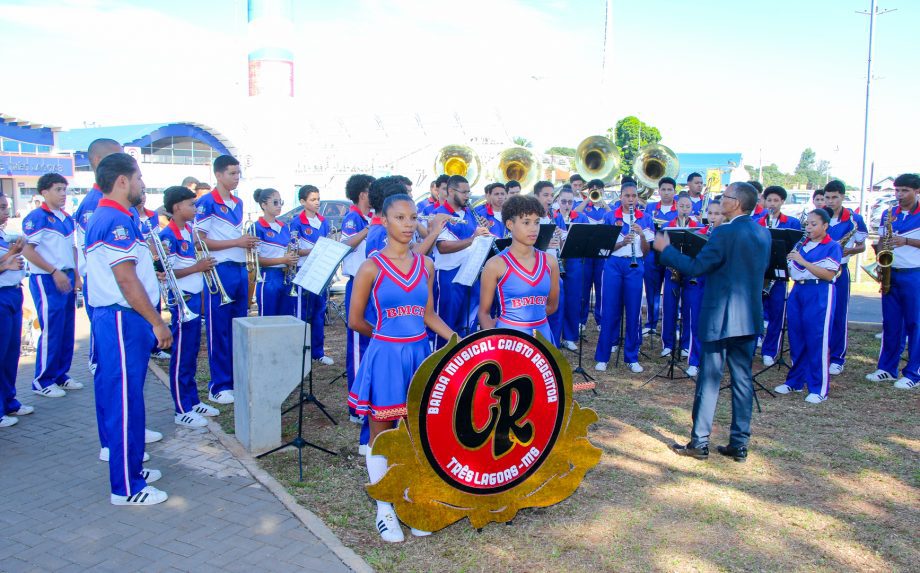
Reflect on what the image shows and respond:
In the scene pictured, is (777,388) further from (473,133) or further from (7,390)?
(473,133)

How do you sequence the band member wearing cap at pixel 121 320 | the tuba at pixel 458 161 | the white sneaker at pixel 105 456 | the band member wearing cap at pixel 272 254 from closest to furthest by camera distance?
the band member wearing cap at pixel 121 320 → the white sneaker at pixel 105 456 → the band member wearing cap at pixel 272 254 → the tuba at pixel 458 161

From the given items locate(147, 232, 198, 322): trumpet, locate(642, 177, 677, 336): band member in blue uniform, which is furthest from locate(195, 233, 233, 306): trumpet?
locate(642, 177, 677, 336): band member in blue uniform

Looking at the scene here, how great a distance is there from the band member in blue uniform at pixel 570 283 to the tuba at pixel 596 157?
3312 mm

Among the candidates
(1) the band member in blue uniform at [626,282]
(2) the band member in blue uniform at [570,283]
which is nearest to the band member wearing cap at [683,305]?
(1) the band member in blue uniform at [626,282]

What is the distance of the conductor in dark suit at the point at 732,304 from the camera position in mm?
5328

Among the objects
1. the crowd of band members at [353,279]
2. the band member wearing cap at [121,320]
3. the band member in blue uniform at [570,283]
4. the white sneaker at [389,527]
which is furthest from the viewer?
the band member in blue uniform at [570,283]

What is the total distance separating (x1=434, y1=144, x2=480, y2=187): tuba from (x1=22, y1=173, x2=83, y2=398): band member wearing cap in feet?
23.2

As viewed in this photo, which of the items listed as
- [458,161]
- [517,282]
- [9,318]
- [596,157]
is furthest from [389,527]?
[596,157]

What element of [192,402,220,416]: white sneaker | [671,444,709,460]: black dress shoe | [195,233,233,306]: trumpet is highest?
[195,233,233,306]: trumpet

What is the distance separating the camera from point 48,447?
5676mm

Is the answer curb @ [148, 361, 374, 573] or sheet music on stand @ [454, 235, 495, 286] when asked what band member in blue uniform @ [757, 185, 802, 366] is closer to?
sheet music on stand @ [454, 235, 495, 286]

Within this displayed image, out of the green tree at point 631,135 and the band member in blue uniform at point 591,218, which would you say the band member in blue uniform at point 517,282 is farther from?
the green tree at point 631,135

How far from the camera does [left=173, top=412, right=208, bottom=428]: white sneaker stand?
248 inches

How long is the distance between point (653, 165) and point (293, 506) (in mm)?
10208
